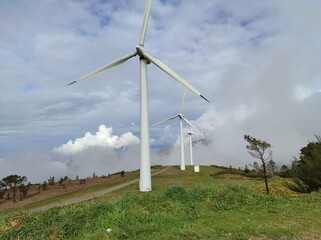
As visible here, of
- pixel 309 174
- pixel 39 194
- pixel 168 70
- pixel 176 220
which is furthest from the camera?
pixel 39 194

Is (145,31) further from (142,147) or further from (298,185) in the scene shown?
(298,185)

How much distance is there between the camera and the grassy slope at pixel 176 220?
442 inches

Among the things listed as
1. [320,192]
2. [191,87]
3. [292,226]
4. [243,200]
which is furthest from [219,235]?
[191,87]

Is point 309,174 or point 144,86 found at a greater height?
point 144,86

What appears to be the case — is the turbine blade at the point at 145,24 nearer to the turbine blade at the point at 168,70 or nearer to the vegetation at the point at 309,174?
the turbine blade at the point at 168,70

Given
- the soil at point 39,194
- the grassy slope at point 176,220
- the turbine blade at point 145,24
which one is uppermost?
the turbine blade at point 145,24

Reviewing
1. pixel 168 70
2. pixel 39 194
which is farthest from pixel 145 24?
pixel 39 194

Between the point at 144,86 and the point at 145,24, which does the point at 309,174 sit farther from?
the point at 145,24

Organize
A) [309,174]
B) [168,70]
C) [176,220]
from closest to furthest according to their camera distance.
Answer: [176,220] → [309,174] → [168,70]

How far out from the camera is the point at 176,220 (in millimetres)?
13055

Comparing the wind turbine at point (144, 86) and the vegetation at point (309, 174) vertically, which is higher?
the wind turbine at point (144, 86)

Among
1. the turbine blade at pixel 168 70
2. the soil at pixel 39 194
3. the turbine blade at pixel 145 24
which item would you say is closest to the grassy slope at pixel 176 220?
the turbine blade at pixel 168 70

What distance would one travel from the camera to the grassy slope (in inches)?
442

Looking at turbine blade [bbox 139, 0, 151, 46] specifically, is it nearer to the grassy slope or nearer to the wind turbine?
the wind turbine
